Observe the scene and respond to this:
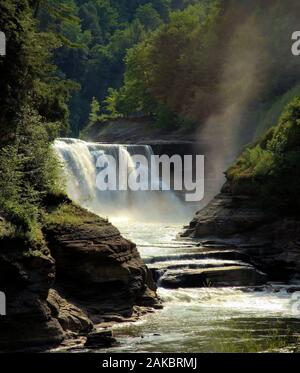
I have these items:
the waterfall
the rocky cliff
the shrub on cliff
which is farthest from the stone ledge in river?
the waterfall

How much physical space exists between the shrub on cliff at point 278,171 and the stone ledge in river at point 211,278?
782 cm

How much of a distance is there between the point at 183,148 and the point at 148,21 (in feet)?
385

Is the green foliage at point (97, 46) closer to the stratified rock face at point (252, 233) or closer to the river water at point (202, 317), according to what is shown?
the stratified rock face at point (252, 233)

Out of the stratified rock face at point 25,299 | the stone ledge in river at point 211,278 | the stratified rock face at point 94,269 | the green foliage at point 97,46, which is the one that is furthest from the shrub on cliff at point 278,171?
the green foliage at point 97,46

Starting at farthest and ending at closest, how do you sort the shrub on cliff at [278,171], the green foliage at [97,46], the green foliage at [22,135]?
the green foliage at [97,46], the shrub on cliff at [278,171], the green foliage at [22,135]

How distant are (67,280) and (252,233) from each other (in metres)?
17.8

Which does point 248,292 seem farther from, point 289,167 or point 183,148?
point 183,148

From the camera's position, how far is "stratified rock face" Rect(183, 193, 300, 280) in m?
40.2

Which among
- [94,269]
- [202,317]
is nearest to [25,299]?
[94,269]

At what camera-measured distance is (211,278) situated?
35875mm

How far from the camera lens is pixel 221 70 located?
78.6m

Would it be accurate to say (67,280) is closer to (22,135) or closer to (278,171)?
(22,135)

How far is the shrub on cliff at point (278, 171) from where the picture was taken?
145 ft

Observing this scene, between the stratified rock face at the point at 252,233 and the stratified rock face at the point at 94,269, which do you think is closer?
the stratified rock face at the point at 94,269
